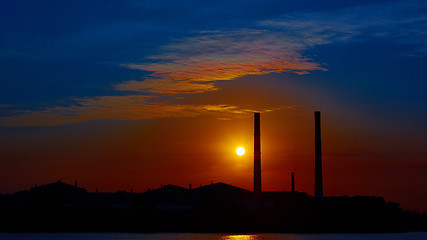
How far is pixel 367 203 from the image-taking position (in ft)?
373

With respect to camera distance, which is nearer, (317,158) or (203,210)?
(317,158)

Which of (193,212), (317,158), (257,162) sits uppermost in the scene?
(317,158)

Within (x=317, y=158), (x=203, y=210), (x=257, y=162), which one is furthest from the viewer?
(x=203, y=210)

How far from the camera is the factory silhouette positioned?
10431cm

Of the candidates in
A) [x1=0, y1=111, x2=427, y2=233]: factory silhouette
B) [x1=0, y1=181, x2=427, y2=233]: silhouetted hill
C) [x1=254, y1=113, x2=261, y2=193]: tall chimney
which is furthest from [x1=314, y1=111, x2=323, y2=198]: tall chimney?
[x1=254, y1=113, x2=261, y2=193]: tall chimney

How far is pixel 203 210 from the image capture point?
104750 mm

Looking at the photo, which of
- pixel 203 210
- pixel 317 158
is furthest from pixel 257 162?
pixel 203 210

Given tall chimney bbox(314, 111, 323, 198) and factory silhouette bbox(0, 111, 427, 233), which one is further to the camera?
factory silhouette bbox(0, 111, 427, 233)

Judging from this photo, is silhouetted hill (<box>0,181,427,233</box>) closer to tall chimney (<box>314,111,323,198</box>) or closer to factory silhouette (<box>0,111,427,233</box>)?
factory silhouette (<box>0,111,427,233</box>)

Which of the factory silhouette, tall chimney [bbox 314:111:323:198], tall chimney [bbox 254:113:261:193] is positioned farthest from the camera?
the factory silhouette

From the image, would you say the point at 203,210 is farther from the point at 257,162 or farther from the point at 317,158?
the point at 317,158

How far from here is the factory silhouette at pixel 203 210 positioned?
10431 centimetres

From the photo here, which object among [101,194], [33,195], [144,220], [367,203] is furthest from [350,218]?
[33,195]

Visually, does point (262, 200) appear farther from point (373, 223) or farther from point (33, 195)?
point (33, 195)
